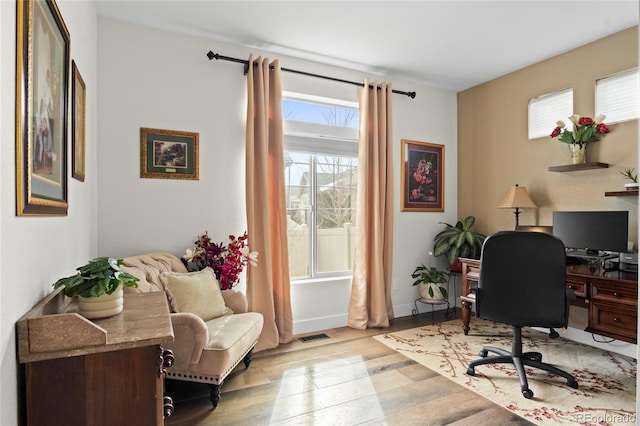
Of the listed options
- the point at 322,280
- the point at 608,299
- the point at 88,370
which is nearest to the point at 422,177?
the point at 322,280

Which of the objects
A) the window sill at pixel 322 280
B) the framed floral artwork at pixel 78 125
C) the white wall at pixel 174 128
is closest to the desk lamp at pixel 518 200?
the window sill at pixel 322 280

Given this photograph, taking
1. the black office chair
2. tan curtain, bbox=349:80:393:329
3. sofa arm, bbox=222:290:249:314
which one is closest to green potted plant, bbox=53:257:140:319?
sofa arm, bbox=222:290:249:314

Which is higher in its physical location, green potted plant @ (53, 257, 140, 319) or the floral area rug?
green potted plant @ (53, 257, 140, 319)

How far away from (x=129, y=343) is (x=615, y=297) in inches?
115

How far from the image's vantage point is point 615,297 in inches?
98.1

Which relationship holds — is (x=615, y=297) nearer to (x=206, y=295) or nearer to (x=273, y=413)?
(x=273, y=413)

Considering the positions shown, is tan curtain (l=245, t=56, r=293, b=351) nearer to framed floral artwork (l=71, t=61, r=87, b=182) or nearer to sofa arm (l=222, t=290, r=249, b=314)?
sofa arm (l=222, t=290, r=249, b=314)

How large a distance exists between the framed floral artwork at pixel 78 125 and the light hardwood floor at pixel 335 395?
5.00 ft

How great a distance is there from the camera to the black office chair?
2.38 m

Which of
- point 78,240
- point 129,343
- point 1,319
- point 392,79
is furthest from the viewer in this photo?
point 392,79

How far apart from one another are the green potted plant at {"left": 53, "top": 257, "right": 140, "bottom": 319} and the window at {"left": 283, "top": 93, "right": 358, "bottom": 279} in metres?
2.27

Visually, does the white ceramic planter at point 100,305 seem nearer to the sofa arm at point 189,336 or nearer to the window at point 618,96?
the sofa arm at point 189,336

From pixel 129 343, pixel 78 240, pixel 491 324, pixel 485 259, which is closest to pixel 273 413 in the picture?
pixel 129 343

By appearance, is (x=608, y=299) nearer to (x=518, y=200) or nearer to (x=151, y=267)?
(x=518, y=200)
